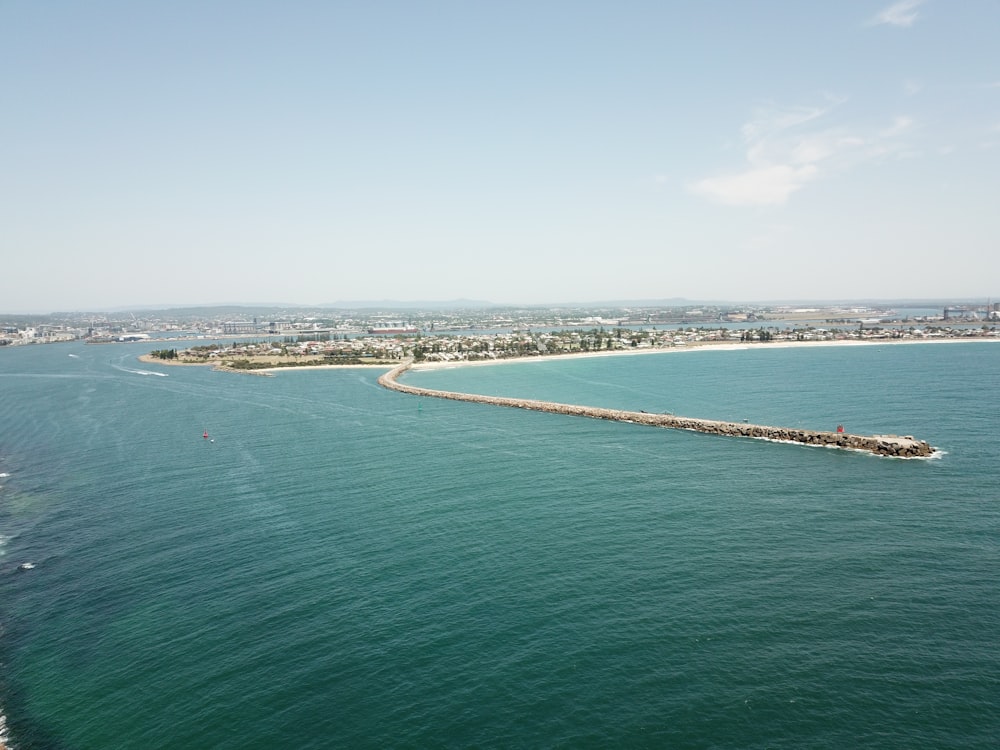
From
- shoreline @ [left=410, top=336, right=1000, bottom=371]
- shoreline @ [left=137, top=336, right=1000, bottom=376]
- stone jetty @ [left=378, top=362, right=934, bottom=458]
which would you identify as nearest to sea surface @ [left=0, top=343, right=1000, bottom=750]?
stone jetty @ [left=378, top=362, right=934, bottom=458]

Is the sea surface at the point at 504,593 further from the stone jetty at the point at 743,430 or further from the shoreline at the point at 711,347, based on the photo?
the shoreline at the point at 711,347

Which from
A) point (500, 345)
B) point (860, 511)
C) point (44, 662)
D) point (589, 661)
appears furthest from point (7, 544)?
point (500, 345)

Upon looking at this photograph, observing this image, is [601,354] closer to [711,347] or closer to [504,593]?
A: [711,347]

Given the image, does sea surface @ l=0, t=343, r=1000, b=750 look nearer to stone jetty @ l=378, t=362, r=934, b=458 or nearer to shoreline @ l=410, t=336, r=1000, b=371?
stone jetty @ l=378, t=362, r=934, b=458

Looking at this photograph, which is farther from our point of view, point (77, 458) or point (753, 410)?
point (753, 410)

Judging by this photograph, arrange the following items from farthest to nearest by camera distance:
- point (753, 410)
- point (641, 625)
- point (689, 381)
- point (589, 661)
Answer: point (689, 381)
point (753, 410)
point (641, 625)
point (589, 661)

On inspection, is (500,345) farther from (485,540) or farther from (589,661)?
(589,661)

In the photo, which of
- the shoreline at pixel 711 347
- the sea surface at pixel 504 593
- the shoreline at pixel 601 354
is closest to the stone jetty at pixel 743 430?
the sea surface at pixel 504 593
